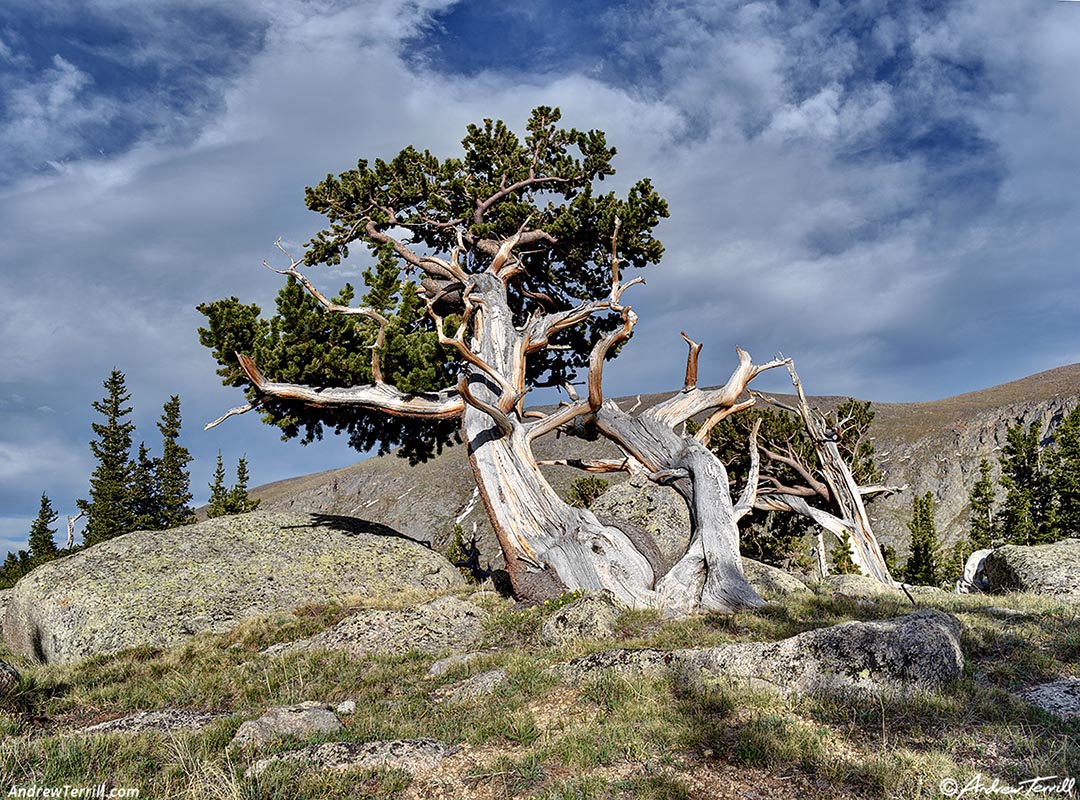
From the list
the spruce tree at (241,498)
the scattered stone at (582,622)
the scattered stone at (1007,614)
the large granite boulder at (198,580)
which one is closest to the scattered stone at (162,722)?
the scattered stone at (582,622)

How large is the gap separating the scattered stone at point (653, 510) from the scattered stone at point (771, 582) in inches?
73.9

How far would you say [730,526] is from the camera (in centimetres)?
1405

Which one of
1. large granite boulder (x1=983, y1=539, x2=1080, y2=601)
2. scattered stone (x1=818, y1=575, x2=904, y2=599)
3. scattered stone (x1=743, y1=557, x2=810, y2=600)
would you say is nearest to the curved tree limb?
scattered stone (x1=743, y1=557, x2=810, y2=600)

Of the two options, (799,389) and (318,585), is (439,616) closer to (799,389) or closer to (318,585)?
(318,585)

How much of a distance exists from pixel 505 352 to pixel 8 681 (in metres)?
12.4

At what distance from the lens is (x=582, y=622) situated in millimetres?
10789

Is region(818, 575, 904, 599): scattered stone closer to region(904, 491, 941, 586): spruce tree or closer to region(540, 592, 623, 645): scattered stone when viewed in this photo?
region(540, 592, 623, 645): scattered stone

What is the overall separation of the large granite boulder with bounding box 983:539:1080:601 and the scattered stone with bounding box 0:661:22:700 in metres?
18.4

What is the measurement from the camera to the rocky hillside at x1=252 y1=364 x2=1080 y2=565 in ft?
324

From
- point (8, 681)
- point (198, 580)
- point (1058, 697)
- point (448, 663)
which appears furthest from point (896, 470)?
point (8, 681)

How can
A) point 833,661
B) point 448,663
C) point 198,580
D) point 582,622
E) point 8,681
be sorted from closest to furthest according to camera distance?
1. point 833,661
2. point 8,681
3. point 448,663
4. point 582,622
5. point 198,580

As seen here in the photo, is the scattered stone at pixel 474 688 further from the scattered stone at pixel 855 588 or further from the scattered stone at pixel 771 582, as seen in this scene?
the scattered stone at pixel 855 588

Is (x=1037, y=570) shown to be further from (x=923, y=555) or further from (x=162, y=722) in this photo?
(x=923, y=555)

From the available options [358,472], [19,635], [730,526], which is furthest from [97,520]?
[358,472]
